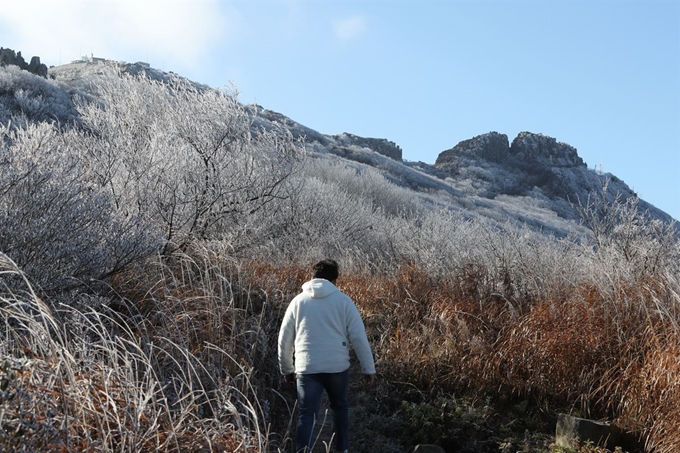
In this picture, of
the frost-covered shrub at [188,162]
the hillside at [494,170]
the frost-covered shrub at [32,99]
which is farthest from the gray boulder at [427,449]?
the hillside at [494,170]

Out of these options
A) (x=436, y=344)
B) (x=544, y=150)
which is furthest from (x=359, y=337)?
(x=544, y=150)

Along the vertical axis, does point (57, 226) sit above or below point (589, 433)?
above

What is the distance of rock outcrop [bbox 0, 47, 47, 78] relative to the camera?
3809 centimetres

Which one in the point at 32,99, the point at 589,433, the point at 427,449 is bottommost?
the point at 427,449

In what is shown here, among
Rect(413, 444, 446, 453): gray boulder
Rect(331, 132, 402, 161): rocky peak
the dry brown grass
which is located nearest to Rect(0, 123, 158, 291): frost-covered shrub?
the dry brown grass

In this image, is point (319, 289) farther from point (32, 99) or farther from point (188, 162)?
point (32, 99)

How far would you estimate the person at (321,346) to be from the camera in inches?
199

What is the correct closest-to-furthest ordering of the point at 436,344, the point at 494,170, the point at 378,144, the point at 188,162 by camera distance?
the point at 436,344, the point at 188,162, the point at 494,170, the point at 378,144

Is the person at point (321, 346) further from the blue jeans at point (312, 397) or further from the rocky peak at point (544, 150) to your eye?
the rocky peak at point (544, 150)

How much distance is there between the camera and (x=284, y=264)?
11.3 meters

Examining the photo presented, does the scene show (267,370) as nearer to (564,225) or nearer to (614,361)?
(614,361)

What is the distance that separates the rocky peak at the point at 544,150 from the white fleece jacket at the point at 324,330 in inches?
2821

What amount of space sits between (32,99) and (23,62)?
15.2m

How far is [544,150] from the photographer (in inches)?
2958
